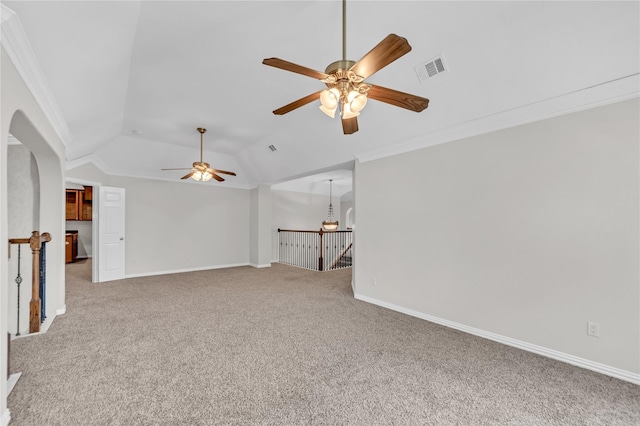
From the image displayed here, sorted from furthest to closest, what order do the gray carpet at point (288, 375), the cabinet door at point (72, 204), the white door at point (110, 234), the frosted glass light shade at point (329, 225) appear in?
the frosted glass light shade at point (329, 225)
the cabinet door at point (72, 204)
the white door at point (110, 234)
the gray carpet at point (288, 375)

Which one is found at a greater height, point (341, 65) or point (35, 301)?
point (341, 65)

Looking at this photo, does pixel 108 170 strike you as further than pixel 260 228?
No

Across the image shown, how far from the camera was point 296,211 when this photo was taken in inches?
412

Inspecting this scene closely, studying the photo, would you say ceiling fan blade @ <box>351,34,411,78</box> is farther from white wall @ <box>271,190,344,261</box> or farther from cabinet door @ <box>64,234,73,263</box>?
cabinet door @ <box>64,234,73,263</box>

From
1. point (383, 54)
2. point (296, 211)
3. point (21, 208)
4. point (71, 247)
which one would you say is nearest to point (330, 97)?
point (383, 54)

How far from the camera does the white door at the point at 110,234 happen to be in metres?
6.22

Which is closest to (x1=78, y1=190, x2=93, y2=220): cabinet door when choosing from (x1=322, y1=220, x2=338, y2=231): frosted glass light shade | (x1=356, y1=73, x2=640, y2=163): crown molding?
(x1=322, y1=220, x2=338, y2=231): frosted glass light shade

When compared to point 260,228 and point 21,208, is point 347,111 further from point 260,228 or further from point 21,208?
point 260,228

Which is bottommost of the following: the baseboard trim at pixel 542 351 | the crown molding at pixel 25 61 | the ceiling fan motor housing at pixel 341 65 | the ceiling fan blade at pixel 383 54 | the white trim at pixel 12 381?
the baseboard trim at pixel 542 351

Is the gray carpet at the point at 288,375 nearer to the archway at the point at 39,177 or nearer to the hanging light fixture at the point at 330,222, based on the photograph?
the archway at the point at 39,177

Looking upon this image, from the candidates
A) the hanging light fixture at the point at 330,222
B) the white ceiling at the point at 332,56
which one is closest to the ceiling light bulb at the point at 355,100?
the white ceiling at the point at 332,56

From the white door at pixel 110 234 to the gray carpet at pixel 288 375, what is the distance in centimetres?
232

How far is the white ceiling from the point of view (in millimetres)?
2309

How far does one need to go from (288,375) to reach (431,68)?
3.33m
